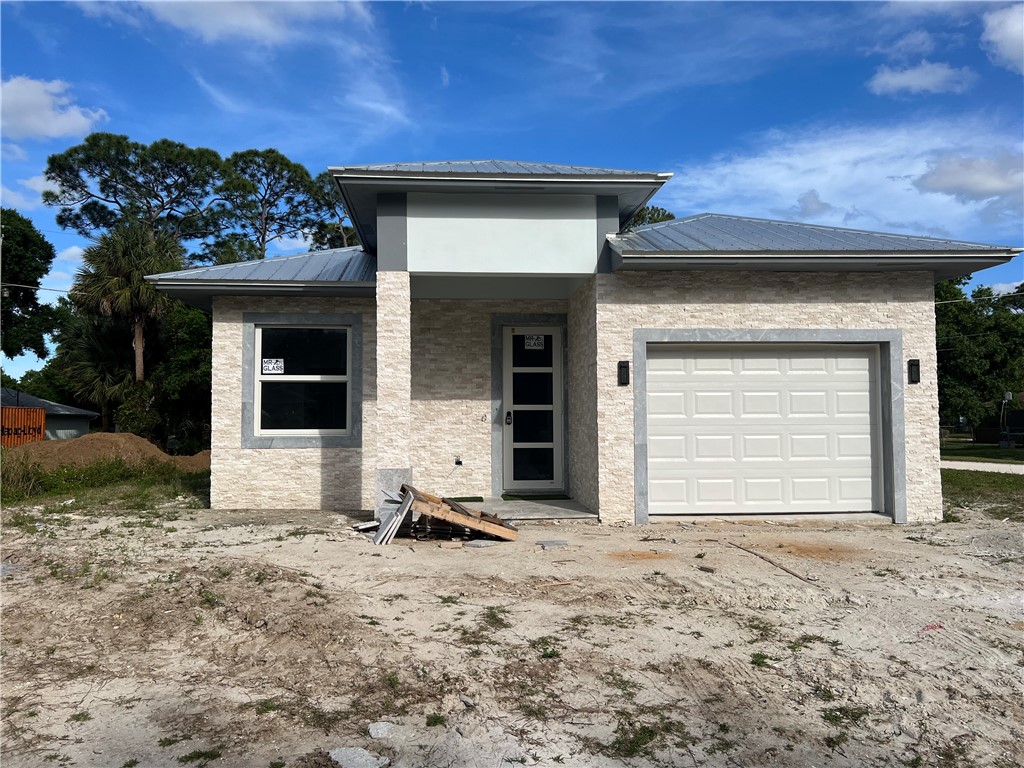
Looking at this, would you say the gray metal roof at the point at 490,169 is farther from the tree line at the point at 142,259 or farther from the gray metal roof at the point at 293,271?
the tree line at the point at 142,259

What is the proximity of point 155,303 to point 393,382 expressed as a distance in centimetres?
1738

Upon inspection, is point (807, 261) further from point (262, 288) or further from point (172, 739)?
point (172, 739)

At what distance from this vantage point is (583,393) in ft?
34.2

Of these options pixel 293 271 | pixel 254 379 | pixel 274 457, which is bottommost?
pixel 274 457

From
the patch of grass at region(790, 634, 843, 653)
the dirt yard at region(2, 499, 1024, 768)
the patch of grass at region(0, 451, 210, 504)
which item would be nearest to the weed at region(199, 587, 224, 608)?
the dirt yard at region(2, 499, 1024, 768)

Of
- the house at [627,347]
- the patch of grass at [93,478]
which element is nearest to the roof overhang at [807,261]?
the house at [627,347]

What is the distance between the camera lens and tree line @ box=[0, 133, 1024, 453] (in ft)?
76.2

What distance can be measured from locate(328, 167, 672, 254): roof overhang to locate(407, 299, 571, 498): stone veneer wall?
8.75 feet

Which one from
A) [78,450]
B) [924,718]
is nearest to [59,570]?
[924,718]

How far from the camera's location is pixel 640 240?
984 cm

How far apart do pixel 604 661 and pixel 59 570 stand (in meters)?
5.29

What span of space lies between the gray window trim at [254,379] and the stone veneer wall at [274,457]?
7cm

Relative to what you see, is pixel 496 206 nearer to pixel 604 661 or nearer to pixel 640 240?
pixel 640 240

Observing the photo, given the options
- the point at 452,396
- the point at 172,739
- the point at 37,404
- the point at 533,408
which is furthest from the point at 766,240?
the point at 37,404
